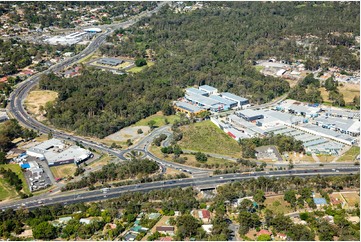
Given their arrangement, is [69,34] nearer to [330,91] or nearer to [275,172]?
[330,91]

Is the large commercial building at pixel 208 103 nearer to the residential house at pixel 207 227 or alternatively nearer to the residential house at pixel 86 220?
the residential house at pixel 207 227

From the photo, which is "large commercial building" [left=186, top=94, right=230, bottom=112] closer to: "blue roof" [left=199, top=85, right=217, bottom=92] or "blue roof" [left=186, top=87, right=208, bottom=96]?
"blue roof" [left=186, top=87, right=208, bottom=96]

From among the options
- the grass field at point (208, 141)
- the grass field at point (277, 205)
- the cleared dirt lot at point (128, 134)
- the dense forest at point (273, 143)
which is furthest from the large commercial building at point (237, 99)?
the grass field at point (277, 205)

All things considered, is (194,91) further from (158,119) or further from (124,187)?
(124,187)

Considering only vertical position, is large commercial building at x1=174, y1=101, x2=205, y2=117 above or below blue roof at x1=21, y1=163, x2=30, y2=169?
above

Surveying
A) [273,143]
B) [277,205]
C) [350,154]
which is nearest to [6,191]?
[277,205]

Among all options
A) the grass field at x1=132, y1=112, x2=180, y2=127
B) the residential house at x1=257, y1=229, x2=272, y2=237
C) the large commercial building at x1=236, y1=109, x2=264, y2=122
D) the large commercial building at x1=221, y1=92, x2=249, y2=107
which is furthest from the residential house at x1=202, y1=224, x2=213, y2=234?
the large commercial building at x1=221, y1=92, x2=249, y2=107
